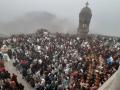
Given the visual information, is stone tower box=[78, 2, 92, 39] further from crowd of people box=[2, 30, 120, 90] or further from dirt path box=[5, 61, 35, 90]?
dirt path box=[5, 61, 35, 90]

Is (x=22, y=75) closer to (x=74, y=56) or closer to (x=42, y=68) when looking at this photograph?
(x=42, y=68)

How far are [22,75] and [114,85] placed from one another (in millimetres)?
18938

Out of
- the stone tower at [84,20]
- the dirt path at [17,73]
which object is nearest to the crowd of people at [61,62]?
the dirt path at [17,73]

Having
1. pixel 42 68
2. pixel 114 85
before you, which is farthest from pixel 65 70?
pixel 114 85

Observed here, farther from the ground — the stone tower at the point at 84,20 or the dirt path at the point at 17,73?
the stone tower at the point at 84,20

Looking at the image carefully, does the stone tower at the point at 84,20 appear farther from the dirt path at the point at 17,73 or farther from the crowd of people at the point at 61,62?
the dirt path at the point at 17,73

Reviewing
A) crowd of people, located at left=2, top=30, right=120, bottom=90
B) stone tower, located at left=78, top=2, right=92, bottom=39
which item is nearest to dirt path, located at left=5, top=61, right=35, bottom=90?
crowd of people, located at left=2, top=30, right=120, bottom=90

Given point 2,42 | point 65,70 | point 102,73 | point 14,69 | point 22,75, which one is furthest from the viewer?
point 2,42

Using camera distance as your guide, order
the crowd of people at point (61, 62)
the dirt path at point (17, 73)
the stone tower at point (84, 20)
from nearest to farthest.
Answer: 1. the crowd of people at point (61, 62)
2. the dirt path at point (17, 73)
3. the stone tower at point (84, 20)

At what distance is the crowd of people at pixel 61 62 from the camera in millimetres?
17328

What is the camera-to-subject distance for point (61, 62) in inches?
894

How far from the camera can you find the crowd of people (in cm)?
1733

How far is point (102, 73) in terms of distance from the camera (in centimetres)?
1652

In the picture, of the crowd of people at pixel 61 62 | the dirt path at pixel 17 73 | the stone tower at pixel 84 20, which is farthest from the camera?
the stone tower at pixel 84 20
